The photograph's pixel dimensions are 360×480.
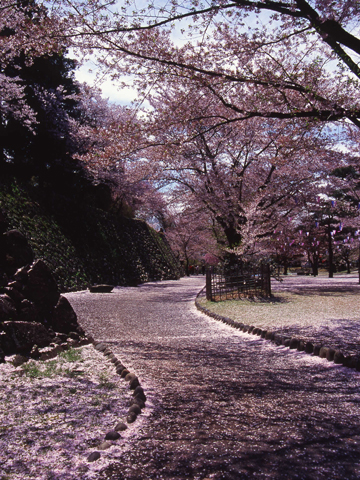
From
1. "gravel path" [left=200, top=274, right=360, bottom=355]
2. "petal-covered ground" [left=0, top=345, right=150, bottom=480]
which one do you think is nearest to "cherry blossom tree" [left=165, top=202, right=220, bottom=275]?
"gravel path" [left=200, top=274, right=360, bottom=355]

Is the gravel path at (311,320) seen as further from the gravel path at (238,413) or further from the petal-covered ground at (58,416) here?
the petal-covered ground at (58,416)

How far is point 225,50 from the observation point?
21.0 ft

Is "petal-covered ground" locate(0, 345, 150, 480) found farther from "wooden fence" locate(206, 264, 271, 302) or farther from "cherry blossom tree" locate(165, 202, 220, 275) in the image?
"cherry blossom tree" locate(165, 202, 220, 275)

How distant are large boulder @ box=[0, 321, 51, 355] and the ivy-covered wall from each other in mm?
8085

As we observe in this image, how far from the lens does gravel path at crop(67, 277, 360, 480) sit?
2.23 m

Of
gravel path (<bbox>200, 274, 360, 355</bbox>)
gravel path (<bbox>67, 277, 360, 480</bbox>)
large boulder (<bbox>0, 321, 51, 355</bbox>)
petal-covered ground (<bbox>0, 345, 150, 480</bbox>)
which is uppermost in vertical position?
large boulder (<bbox>0, 321, 51, 355</bbox>)

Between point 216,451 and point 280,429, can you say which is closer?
point 216,451

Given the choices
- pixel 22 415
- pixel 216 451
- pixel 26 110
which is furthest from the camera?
pixel 26 110

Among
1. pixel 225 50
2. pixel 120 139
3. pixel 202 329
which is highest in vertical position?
pixel 225 50

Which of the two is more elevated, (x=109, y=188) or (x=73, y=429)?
(x=109, y=188)

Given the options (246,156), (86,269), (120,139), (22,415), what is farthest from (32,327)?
(246,156)

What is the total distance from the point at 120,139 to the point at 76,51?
1.90m

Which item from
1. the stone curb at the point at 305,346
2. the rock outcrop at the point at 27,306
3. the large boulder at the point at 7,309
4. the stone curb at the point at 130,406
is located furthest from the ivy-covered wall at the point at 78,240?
the stone curb at the point at 130,406

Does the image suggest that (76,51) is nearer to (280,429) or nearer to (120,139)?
(120,139)
